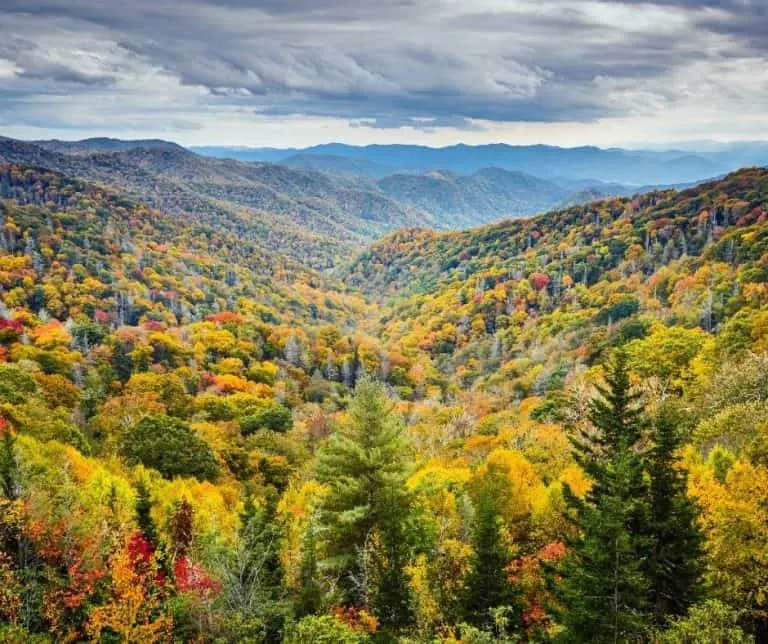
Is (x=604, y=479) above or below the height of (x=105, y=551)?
above

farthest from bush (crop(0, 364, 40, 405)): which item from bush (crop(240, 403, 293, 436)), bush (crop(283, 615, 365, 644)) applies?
bush (crop(283, 615, 365, 644))

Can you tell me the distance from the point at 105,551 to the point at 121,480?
48.4 ft

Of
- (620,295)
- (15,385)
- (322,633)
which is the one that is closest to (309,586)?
(322,633)

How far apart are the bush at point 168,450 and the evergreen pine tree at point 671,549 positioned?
131 feet

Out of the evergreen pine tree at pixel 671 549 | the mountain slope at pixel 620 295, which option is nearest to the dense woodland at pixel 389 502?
the evergreen pine tree at pixel 671 549

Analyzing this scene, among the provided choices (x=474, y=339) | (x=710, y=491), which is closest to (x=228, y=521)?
(x=710, y=491)

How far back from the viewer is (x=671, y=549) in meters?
24.8

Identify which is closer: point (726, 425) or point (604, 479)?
point (604, 479)

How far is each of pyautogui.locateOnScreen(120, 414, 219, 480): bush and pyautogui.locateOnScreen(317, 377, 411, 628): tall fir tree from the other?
2746 cm

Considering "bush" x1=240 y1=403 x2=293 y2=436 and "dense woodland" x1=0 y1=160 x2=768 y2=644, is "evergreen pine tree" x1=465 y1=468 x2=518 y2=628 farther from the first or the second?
"bush" x1=240 y1=403 x2=293 y2=436

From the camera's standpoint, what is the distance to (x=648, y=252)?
18038 cm

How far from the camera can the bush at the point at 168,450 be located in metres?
55.2

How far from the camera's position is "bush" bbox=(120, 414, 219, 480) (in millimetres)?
55250

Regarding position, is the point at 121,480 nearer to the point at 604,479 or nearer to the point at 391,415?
the point at 391,415
